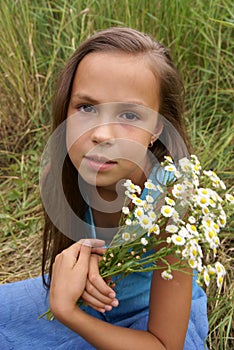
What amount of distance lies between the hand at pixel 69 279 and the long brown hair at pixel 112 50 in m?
0.38

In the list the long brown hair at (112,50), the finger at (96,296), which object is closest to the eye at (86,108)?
the long brown hair at (112,50)

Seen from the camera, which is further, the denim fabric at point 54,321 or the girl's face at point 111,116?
the denim fabric at point 54,321

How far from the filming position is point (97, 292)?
46.3 inches

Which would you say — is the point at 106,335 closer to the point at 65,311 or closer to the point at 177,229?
the point at 65,311

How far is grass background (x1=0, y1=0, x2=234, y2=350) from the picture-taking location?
221 centimetres

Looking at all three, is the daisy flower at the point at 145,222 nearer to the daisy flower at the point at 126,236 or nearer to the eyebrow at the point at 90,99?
the daisy flower at the point at 126,236

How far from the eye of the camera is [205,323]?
1597 mm

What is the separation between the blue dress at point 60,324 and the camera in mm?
1522

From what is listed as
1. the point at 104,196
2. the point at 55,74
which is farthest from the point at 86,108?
the point at 55,74

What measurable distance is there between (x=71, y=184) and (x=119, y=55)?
41 cm

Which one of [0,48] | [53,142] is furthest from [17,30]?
[53,142]

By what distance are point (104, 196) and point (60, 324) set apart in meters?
0.36

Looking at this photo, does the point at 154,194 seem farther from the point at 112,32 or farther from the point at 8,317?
the point at 8,317

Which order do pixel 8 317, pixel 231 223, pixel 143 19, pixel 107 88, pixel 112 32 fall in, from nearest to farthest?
pixel 107 88 → pixel 112 32 → pixel 8 317 → pixel 231 223 → pixel 143 19
